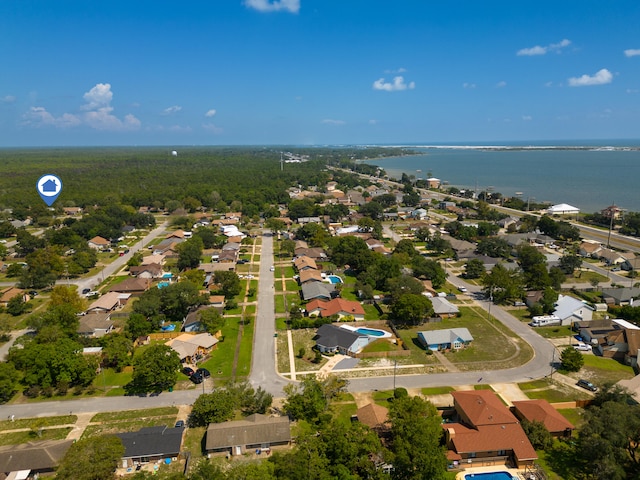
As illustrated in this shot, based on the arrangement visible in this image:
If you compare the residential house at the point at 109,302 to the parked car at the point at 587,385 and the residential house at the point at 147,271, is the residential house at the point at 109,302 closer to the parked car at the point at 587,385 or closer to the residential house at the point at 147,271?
the residential house at the point at 147,271

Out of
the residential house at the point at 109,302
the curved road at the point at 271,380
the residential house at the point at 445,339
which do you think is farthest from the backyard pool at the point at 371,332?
the residential house at the point at 109,302

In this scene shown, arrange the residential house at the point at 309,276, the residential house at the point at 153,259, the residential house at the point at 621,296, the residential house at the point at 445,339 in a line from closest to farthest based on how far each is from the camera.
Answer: the residential house at the point at 445,339 → the residential house at the point at 621,296 → the residential house at the point at 309,276 → the residential house at the point at 153,259

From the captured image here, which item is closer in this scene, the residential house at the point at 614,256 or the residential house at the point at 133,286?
the residential house at the point at 133,286

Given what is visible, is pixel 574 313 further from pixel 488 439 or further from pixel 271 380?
pixel 271 380

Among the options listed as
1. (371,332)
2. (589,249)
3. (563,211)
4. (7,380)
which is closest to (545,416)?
(371,332)

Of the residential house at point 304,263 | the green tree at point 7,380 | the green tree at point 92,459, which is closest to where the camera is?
the green tree at point 92,459

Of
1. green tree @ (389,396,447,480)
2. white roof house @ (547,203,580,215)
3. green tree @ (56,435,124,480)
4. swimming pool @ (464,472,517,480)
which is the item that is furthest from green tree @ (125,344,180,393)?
white roof house @ (547,203,580,215)

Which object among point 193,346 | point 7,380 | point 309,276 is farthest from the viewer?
point 309,276
